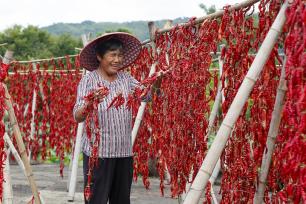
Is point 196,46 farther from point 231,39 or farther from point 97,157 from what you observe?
point 97,157

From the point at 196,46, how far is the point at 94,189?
136cm

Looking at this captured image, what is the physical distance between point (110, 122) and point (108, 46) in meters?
0.62

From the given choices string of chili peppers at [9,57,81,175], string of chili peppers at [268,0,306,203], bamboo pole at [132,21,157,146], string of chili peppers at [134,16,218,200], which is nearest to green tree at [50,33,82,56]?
string of chili peppers at [9,57,81,175]

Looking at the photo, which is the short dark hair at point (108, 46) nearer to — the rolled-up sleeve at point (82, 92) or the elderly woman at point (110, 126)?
the elderly woman at point (110, 126)

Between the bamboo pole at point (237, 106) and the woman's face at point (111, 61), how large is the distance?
1.83m

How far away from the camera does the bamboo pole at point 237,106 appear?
8.93 feet

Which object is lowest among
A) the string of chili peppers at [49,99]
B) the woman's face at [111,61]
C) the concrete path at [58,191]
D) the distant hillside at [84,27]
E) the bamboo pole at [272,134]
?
the concrete path at [58,191]

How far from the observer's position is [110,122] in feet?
14.5

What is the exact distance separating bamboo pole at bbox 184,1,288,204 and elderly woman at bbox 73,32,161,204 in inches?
63.3

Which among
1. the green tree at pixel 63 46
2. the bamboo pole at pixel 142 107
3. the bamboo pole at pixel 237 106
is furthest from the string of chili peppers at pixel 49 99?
the green tree at pixel 63 46

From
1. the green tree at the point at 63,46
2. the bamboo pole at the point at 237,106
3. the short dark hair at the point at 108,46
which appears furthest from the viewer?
the green tree at the point at 63,46

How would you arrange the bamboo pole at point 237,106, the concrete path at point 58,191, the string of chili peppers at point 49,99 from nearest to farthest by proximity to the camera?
the bamboo pole at point 237,106
the concrete path at point 58,191
the string of chili peppers at point 49,99

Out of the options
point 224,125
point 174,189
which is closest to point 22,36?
point 174,189

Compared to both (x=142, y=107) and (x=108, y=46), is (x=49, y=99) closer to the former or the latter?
(x=142, y=107)
